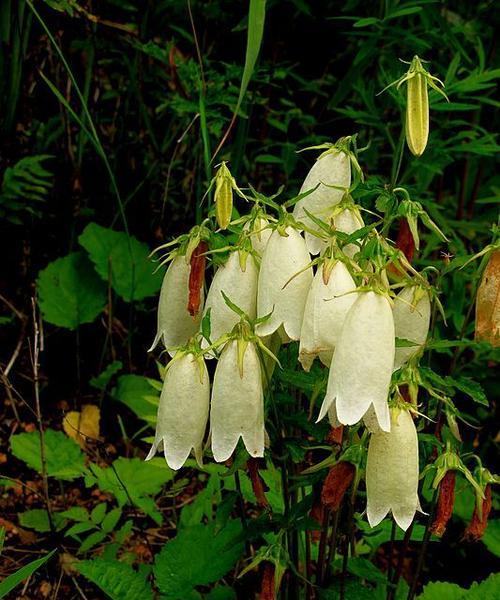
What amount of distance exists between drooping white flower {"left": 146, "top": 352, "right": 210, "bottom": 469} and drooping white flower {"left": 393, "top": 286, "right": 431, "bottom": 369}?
40cm

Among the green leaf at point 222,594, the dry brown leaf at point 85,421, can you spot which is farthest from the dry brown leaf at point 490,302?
the dry brown leaf at point 85,421

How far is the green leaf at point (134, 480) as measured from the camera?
7.85 feet

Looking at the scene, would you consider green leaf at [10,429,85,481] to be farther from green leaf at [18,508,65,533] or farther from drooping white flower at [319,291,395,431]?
drooping white flower at [319,291,395,431]

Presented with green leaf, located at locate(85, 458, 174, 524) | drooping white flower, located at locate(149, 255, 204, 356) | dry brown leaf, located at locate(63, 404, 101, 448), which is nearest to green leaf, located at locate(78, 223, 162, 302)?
dry brown leaf, located at locate(63, 404, 101, 448)

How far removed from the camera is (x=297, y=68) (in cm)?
382

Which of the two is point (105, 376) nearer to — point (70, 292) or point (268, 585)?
point (70, 292)

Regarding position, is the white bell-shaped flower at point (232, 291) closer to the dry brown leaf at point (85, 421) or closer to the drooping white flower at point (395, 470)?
the drooping white flower at point (395, 470)

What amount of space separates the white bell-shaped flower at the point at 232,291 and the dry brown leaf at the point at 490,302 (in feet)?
1.47

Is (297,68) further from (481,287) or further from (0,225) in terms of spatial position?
(481,287)

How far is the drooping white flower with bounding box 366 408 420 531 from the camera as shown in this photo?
1553 millimetres

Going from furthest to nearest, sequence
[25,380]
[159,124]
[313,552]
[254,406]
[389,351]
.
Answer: [159,124]
[25,380]
[313,552]
[254,406]
[389,351]

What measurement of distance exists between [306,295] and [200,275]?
0.21 metres

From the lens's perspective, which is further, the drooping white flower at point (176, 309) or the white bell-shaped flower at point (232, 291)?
the drooping white flower at point (176, 309)

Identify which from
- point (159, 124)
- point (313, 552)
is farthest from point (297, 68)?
point (313, 552)
